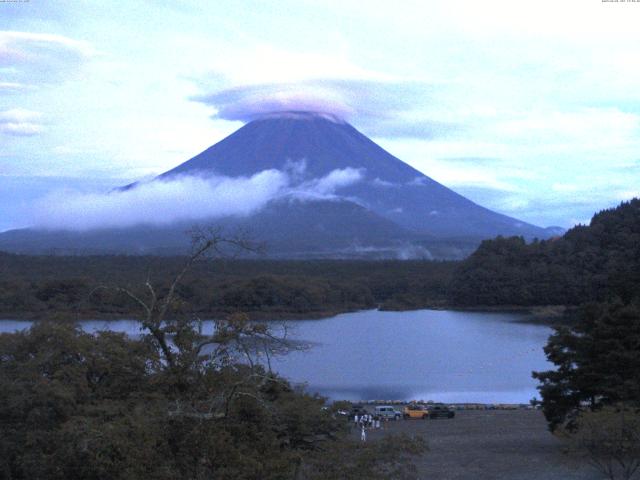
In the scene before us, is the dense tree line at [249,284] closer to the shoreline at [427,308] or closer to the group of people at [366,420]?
the shoreline at [427,308]

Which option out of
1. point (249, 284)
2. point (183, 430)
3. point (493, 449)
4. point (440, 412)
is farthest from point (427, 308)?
point (183, 430)

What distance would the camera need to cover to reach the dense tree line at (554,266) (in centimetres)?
5131

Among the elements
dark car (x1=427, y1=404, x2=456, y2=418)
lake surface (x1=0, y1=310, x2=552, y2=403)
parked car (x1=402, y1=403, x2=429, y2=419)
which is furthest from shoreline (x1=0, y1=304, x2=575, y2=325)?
dark car (x1=427, y1=404, x2=456, y2=418)

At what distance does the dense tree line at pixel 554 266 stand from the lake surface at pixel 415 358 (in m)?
8.67

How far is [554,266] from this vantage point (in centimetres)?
5334

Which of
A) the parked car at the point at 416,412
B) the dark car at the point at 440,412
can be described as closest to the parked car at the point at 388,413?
the parked car at the point at 416,412

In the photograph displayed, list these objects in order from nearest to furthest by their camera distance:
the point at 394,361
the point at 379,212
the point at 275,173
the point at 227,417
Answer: the point at 227,417
the point at 394,361
the point at 275,173
the point at 379,212

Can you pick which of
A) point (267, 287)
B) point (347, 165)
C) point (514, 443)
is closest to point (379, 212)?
point (347, 165)

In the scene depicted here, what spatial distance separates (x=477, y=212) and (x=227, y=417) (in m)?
115

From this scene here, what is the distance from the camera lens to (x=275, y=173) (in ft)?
323

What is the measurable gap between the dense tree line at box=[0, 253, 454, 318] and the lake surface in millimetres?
2965

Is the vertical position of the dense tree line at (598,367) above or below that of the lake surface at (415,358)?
above

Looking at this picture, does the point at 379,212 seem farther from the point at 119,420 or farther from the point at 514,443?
the point at 119,420

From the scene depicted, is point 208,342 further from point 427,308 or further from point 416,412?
point 427,308
